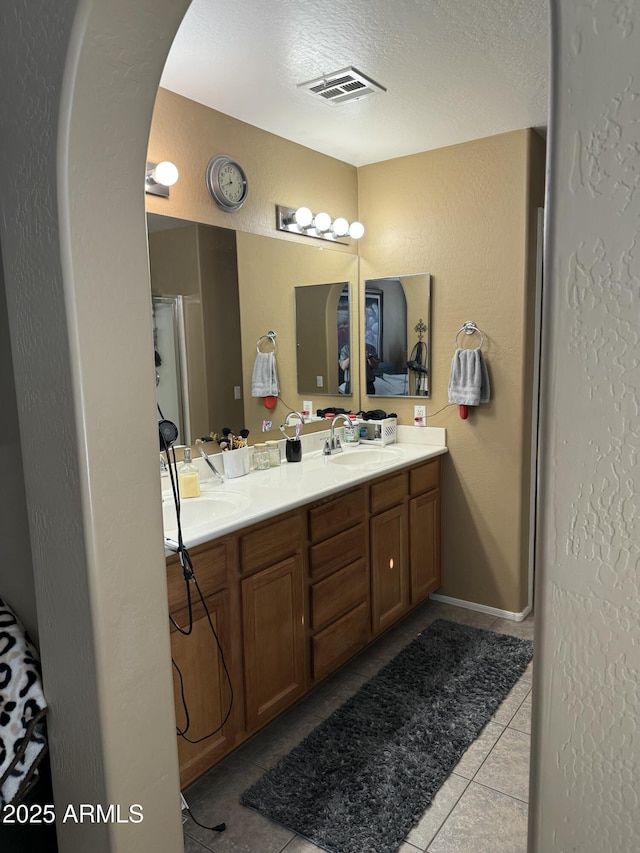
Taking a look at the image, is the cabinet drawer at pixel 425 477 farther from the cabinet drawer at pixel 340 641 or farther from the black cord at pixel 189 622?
the black cord at pixel 189 622

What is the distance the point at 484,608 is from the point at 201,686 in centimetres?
194

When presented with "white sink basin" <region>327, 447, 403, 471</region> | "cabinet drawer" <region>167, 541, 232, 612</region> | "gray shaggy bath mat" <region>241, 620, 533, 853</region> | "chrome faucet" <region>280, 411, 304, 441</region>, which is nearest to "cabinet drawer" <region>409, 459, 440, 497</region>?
"white sink basin" <region>327, 447, 403, 471</region>

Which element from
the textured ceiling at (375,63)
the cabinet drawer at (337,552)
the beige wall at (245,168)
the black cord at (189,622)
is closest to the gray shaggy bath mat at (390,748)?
the black cord at (189,622)

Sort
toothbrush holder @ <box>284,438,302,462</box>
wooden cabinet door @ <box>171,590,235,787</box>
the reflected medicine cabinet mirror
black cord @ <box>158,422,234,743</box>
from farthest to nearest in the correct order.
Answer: the reflected medicine cabinet mirror
toothbrush holder @ <box>284,438,302,462</box>
wooden cabinet door @ <box>171,590,235,787</box>
black cord @ <box>158,422,234,743</box>

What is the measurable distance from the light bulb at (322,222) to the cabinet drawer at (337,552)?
160cm

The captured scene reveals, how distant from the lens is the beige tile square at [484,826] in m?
1.79

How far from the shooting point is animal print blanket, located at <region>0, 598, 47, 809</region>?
4.58 ft

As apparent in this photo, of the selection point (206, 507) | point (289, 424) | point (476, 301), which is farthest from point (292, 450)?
point (476, 301)

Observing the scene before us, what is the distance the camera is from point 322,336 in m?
3.39

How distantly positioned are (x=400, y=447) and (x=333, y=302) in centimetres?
91

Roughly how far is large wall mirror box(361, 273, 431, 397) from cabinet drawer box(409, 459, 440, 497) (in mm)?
432

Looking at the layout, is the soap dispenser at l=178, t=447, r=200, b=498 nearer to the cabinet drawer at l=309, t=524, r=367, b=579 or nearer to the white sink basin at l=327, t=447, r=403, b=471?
the cabinet drawer at l=309, t=524, r=367, b=579

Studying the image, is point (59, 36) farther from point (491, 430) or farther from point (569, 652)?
point (491, 430)

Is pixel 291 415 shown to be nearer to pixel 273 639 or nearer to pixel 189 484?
pixel 189 484
